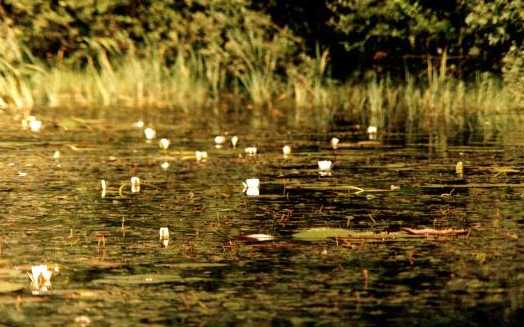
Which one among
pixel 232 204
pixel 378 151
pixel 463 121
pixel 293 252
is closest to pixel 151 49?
pixel 463 121

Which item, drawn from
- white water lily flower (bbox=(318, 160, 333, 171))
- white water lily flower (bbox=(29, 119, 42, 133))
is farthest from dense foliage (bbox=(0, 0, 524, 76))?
white water lily flower (bbox=(318, 160, 333, 171))

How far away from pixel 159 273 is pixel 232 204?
1.70 metres

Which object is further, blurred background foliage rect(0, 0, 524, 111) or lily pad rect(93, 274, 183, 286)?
blurred background foliage rect(0, 0, 524, 111)

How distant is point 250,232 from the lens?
17.3ft

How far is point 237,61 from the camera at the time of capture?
14219mm

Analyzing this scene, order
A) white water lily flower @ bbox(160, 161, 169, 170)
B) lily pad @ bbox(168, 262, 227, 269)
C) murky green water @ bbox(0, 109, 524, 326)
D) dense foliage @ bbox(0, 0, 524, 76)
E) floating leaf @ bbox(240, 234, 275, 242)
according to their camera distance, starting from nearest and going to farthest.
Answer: murky green water @ bbox(0, 109, 524, 326), lily pad @ bbox(168, 262, 227, 269), floating leaf @ bbox(240, 234, 275, 242), white water lily flower @ bbox(160, 161, 169, 170), dense foliage @ bbox(0, 0, 524, 76)

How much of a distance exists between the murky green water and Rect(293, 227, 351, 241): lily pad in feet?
0.16

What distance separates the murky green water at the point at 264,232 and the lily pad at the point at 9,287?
0.21 ft

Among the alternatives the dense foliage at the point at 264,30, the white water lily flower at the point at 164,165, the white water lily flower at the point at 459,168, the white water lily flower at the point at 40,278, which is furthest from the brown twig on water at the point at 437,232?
the dense foliage at the point at 264,30

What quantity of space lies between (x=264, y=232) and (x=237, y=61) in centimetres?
903

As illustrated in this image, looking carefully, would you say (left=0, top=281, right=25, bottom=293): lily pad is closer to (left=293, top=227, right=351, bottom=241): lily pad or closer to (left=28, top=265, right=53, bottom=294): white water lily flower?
(left=28, top=265, right=53, bottom=294): white water lily flower

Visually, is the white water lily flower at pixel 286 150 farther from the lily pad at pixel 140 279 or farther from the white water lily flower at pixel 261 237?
the lily pad at pixel 140 279

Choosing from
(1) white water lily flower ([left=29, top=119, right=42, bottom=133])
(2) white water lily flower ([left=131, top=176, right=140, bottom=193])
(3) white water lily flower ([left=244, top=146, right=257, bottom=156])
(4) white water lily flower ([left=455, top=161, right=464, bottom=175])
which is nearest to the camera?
(2) white water lily flower ([left=131, top=176, right=140, bottom=193])

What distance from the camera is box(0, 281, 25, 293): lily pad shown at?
420 cm
